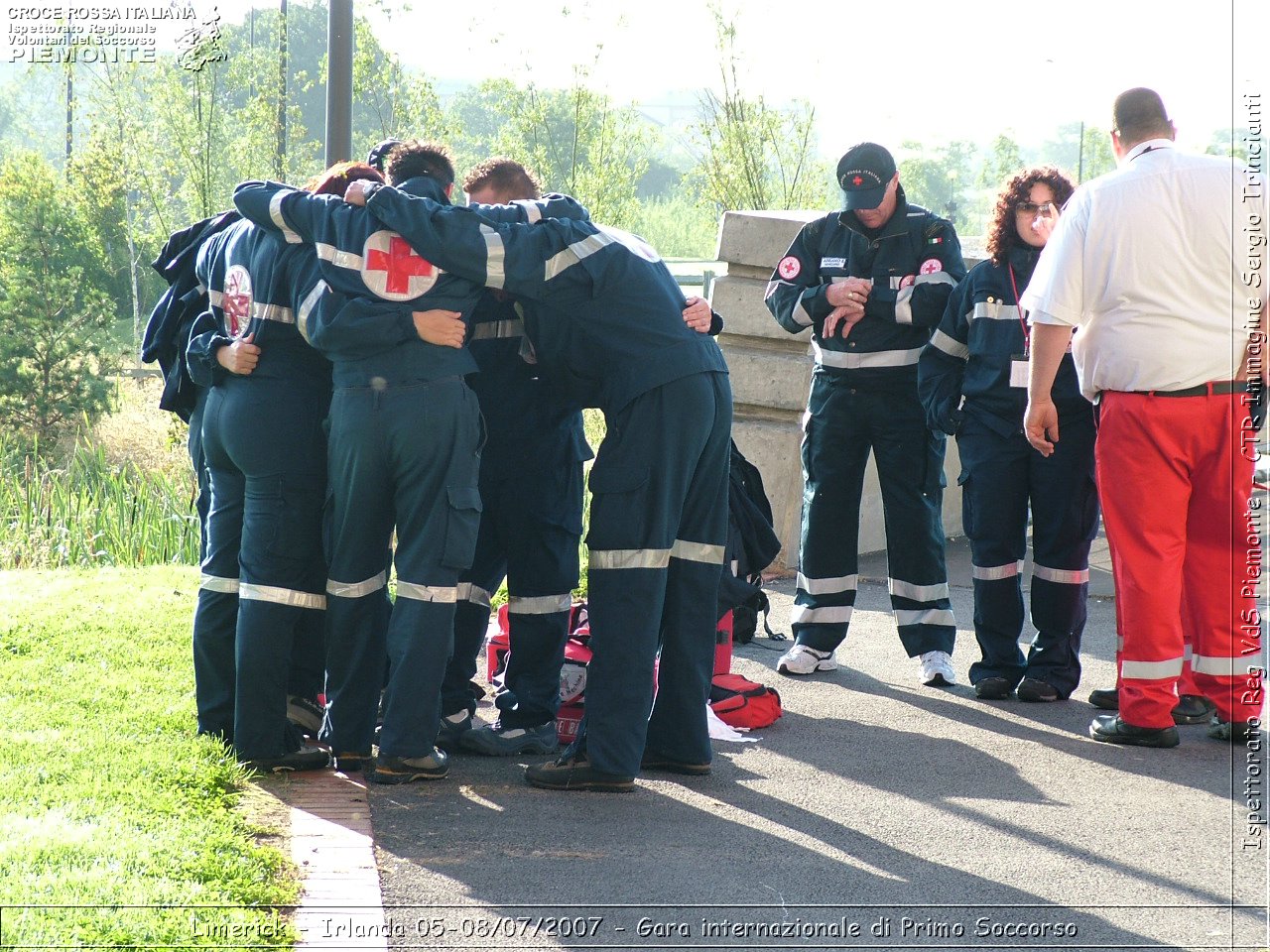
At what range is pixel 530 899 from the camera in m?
3.68

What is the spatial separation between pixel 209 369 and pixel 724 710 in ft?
7.89

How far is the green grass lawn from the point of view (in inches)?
128

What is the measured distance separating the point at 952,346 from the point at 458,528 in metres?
2.62

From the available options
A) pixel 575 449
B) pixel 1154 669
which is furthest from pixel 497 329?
pixel 1154 669

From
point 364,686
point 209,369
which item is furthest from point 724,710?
point 209,369

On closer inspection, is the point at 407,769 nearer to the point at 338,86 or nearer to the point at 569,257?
the point at 569,257

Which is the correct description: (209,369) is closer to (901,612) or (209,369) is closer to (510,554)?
(510,554)

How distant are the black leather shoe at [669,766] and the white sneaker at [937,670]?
69.1 inches

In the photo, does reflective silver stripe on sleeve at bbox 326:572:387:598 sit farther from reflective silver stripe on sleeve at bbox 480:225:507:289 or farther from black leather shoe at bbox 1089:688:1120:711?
black leather shoe at bbox 1089:688:1120:711

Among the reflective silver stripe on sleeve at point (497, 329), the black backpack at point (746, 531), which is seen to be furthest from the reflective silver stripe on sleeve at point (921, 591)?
the reflective silver stripe on sleeve at point (497, 329)

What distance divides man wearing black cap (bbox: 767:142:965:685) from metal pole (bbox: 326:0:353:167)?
302cm

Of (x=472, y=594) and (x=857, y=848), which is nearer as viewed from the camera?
(x=857, y=848)

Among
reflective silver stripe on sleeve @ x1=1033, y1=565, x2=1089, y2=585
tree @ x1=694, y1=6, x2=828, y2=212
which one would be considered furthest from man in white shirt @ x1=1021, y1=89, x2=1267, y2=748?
tree @ x1=694, y1=6, x2=828, y2=212

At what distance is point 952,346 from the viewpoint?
19.9 ft
